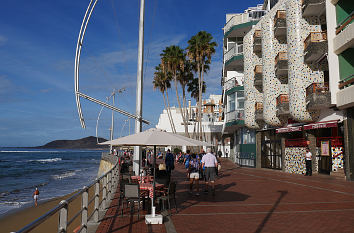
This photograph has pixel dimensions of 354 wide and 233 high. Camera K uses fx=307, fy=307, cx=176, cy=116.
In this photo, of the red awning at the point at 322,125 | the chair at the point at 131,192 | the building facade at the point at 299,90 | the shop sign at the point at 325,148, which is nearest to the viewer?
the chair at the point at 131,192

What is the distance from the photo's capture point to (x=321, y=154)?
20219 millimetres

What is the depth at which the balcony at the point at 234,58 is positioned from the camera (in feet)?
106

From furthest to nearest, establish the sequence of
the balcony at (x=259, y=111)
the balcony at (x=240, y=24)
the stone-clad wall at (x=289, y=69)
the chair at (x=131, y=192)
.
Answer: the balcony at (x=240, y=24) < the balcony at (x=259, y=111) < the stone-clad wall at (x=289, y=69) < the chair at (x=131, y=192)

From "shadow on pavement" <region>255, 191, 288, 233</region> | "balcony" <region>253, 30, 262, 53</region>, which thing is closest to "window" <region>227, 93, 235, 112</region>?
"balcony" <region>253, 30, 262, 53</region>

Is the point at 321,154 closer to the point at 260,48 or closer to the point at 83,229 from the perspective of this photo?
the point at 260,48

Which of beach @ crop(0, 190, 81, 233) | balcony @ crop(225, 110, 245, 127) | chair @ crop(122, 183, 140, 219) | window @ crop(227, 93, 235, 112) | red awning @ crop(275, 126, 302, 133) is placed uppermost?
window @ crop(227, 93, 235, 112)

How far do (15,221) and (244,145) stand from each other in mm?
21543

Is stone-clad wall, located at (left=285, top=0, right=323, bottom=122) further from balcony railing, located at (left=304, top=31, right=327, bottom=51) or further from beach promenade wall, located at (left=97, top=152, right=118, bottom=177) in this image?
beach promenade wall, located at (left=97, top=152, right=118, bottom=177)

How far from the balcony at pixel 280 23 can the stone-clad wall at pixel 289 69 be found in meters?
0.63

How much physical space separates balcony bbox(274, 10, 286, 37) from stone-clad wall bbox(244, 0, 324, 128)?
0.63 meters

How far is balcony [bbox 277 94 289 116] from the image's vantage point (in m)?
22.3

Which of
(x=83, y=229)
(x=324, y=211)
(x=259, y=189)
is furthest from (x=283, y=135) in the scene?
(x=83, y=229)

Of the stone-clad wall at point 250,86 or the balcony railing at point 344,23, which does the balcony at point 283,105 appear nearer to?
the stone-clad wall at point 250,86

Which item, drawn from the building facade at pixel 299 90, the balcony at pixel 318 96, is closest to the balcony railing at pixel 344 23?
the building facade at pixel 299 90
